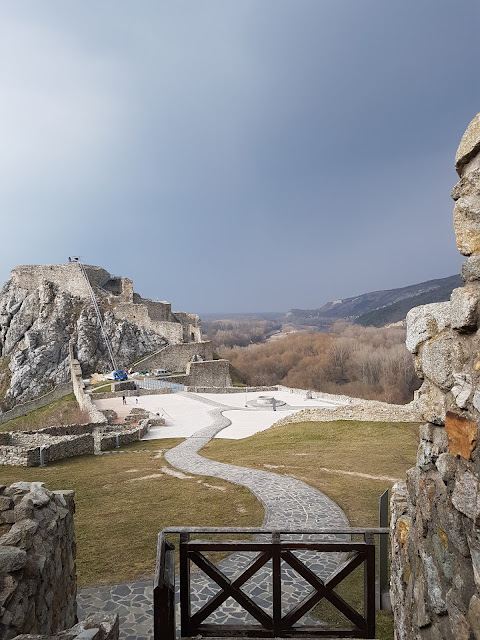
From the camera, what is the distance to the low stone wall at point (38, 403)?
33406 millimetres

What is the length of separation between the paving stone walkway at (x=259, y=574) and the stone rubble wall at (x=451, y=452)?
3.27 metres

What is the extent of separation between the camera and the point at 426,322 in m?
2.93

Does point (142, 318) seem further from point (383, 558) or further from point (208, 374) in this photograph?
point (383, 558)

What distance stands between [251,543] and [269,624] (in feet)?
2.85

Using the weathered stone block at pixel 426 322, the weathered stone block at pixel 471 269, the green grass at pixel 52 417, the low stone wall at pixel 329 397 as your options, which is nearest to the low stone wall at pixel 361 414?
the low stone wall at pixel 329 397

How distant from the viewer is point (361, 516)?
27.9ft

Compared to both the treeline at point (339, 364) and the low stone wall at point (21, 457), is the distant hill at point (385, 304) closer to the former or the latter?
the treeline at point (339, 364)

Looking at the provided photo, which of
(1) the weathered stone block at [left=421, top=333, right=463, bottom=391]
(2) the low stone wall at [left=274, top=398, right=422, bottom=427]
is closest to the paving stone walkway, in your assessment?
(1) the weathered stone block at [left=421, top=333, right=463, bottom=391]

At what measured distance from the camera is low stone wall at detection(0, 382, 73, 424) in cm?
3341

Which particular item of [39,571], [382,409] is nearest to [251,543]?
[39,571]

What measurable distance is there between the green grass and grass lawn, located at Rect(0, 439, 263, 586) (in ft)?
39.4

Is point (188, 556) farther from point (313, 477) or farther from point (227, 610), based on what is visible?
point (313, 477)

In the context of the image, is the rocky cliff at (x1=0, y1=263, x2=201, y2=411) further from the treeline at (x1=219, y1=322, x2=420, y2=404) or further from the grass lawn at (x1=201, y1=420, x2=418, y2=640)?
the grass lawn at (x1=201, y1=420, x2=418, y2=640)

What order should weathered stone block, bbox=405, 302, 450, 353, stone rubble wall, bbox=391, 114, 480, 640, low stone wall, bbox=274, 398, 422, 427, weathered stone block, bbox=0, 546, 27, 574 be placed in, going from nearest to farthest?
stone rubble wall, bbox=391, 114, 480, 640 → weathered stone block, bbox=405, 302, 450, 353 → weathered stone block, bbox=0, 546, 27, 574 → low stone wall, bbox=274, 398, 422, 427
